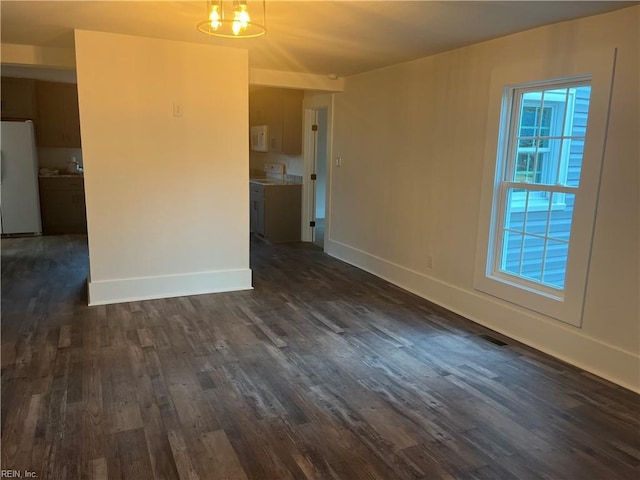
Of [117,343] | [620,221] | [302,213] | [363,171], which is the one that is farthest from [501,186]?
[302,213]

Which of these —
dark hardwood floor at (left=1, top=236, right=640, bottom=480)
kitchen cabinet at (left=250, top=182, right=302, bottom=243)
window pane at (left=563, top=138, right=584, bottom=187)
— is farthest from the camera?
kitchen cabinet at (left=250, top=182, right=302, bottom=243)

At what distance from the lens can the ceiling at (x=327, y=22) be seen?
2.86 m

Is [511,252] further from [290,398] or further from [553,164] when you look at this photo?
[290,398]

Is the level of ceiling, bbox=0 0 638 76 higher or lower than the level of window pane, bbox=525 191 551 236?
higher

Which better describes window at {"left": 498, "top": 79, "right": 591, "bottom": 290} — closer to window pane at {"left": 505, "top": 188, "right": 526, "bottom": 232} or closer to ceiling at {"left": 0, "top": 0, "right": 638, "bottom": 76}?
window pane at {"left": 505, "top": 188, "right": 526, "bottom": 232}

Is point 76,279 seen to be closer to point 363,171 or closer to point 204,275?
point 204,275

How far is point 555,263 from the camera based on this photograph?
Answer: 3.40m

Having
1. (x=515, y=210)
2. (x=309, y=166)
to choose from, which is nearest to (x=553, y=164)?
(x=515, y=210)

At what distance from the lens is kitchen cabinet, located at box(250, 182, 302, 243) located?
6738mm

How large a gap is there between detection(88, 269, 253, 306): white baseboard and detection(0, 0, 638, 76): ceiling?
2.07 m

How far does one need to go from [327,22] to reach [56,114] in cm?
573

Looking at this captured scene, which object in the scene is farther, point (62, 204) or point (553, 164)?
point (62, 204)

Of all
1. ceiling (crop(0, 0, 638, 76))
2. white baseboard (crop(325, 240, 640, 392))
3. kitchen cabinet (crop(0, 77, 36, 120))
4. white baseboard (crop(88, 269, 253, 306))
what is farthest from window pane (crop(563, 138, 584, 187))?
kitchen cabinet (crop(0, 77, 36, 120))

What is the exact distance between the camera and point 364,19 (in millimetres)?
3127
